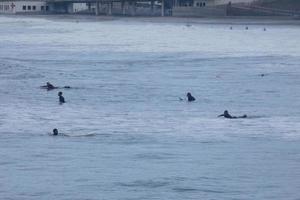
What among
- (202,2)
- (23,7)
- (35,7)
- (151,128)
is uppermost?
(151,128)

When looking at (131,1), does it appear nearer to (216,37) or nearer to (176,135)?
(216,37)

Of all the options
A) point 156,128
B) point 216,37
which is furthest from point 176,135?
point 216,37

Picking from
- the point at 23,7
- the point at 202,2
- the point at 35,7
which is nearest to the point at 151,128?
the point at 202,2

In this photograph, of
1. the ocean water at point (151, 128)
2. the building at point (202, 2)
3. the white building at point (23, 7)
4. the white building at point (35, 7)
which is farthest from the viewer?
the white building at point (23, 7)

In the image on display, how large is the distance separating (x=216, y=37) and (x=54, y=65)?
32.3 metres

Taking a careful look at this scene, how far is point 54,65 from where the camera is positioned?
185 feet

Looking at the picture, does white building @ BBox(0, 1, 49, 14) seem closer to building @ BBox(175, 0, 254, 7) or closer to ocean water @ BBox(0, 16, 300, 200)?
building @ BBox(175, 0, 254, 7)

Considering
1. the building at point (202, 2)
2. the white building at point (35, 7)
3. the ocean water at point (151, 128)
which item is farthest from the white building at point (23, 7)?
the ocean water at point (151, 128)

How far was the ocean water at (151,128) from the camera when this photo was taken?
73.6ft

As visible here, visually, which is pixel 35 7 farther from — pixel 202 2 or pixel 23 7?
pixel 202 2

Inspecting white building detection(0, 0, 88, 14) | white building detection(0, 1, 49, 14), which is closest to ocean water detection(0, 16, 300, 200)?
white building detection(0, 0, 88, 14)

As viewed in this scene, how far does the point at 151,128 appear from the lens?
30.4 m

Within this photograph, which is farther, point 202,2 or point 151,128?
point 202,2

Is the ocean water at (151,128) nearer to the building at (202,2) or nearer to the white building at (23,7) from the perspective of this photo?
the building at (202,2)
